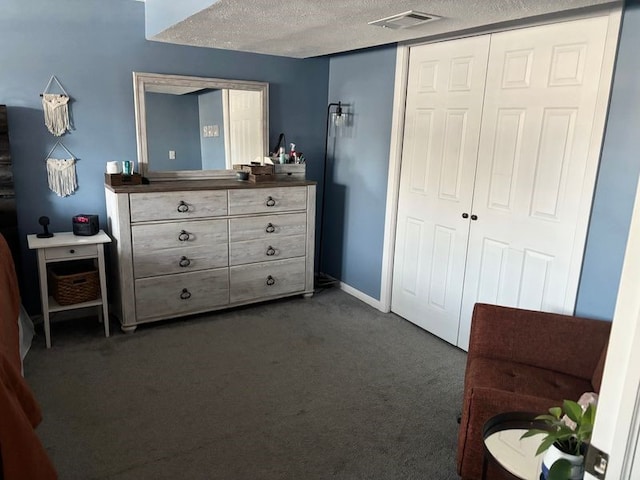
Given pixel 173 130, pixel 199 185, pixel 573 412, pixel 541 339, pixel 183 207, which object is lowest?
pixel 541 339

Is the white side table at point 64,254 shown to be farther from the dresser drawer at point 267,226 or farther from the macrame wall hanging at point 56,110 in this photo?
the dresser drawer at point 267,226

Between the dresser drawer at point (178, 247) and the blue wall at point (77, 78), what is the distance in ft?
1.55

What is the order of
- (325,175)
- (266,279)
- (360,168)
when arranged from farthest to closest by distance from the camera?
(325,175)
(360,168)
(266,279)

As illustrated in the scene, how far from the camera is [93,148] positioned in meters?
3.27

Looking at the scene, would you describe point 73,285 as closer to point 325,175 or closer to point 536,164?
point 325,175

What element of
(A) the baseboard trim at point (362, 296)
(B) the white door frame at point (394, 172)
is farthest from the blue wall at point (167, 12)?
(A) the baseboard trim at point (362, 296)

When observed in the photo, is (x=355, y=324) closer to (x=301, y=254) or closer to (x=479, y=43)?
(x=301, y=254)

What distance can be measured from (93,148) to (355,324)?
2.21 metres

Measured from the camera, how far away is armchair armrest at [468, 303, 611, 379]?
6.89ft

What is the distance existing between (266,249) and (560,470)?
9.10 ft

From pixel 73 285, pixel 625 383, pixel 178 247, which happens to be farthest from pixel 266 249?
pixel 625 383

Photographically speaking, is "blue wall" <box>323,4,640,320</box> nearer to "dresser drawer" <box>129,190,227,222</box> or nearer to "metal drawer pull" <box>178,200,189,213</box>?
"dresser drawer" <box>129,190,227,222</box>

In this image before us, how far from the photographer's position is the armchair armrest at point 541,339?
6.89 feet

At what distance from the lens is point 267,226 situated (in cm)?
363
